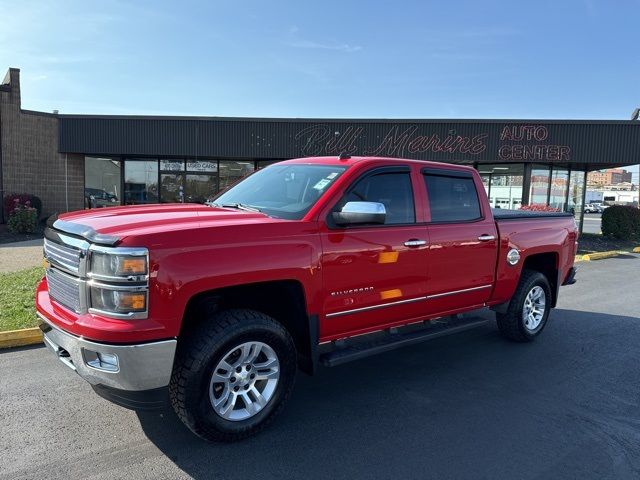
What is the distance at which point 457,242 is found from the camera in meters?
4.66

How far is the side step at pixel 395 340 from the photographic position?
3820mm

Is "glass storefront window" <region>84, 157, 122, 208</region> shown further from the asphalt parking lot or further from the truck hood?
the truck hood

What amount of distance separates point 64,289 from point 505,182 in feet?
58.6

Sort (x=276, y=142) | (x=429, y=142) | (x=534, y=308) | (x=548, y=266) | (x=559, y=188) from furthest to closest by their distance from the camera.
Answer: (x=559, y=188) < (x=276, y=142) < (x=429, y=142) < (x=548, y=266) < (x=534, y=308)

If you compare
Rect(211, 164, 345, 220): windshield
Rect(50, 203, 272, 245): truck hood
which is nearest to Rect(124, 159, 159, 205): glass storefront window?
Rect(211, 164, 345, 220): windshield

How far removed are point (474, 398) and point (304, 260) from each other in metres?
2.04

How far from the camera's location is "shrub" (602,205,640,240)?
59.1 feet

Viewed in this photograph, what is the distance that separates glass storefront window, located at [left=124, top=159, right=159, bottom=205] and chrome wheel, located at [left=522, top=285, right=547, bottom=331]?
1594 centimetres

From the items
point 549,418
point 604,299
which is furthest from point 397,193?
point 604,299

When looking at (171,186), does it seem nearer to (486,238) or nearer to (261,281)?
(486,238)

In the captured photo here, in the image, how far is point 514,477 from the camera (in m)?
3.08

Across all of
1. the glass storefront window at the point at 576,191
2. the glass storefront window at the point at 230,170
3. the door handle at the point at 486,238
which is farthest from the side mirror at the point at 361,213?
the glass storefront window at the point at 576,191

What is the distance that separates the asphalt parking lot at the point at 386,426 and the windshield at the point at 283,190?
5.38 feet

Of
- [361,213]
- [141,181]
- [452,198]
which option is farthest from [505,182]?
[361,213]
